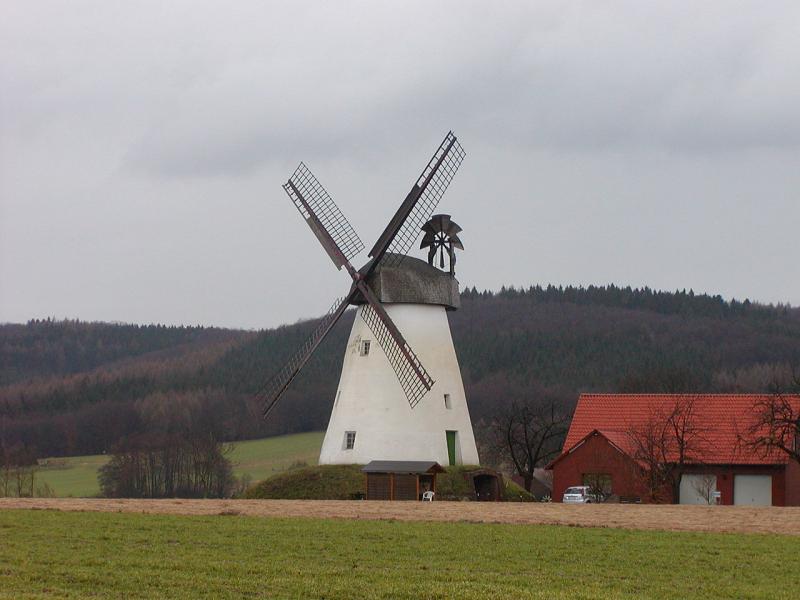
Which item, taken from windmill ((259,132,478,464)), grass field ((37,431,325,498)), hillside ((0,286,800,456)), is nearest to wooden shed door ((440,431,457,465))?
windmill ((259,132,478,464))

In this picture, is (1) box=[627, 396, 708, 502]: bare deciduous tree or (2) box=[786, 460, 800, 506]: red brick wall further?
(2) box=[786, 460, 800, 506]: red brick wall

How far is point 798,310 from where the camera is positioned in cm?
12800

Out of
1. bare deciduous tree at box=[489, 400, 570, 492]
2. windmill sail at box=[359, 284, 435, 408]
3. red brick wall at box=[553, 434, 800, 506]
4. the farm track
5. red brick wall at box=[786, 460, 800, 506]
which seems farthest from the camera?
bare deciduous tree at box=[489, 400, 570, 492]

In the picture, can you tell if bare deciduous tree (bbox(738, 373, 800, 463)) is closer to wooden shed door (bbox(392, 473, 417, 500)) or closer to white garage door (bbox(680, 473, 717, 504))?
white garage door (bbox(680, 473, 717, 504))

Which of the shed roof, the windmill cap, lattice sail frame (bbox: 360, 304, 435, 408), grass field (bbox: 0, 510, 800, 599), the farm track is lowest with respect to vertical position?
grass field (bbox: 0, 510, 800, 599)

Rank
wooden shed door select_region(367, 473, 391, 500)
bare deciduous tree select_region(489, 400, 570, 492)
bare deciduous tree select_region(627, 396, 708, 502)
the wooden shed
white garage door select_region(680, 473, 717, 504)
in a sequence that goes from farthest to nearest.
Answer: bare deciduous tree select_region(489, 400, 570, 492) < white garage door select_region(680, 473, 717, 504) < bare deciduous tree select_region(627, 396, 708, 502) < wooden shed door select_region(367, 473, 391, 500) < the wooden shed

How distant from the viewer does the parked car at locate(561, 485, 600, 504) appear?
4798 centimetres

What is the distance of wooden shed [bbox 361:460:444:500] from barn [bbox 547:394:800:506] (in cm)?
745

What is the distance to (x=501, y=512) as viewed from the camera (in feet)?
114

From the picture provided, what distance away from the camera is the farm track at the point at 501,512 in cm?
3127

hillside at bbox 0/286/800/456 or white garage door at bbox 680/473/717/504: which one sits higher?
hillside at bbox 0/286/800/456

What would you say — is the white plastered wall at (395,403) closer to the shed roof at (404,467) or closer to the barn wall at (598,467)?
the shed roof at (404,467)

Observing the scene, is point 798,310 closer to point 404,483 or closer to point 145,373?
point 145,373

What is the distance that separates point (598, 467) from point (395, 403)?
8541 mm
